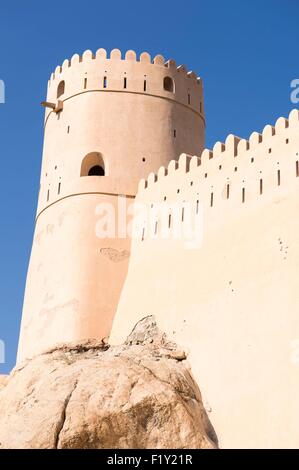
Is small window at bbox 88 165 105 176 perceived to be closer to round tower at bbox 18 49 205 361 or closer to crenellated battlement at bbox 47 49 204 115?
round tower at bbox 18 49 205 361

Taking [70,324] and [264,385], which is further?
[70,324]

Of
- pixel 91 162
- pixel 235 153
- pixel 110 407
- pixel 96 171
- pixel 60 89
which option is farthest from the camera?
pixel 60 89

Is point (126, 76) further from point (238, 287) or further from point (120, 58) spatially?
point (238, 287)

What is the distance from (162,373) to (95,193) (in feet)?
20.6

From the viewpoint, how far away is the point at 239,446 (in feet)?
58.5

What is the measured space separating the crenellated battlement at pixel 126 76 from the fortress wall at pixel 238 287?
3.60 metres

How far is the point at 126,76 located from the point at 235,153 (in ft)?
18.3

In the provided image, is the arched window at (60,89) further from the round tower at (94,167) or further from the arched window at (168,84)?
the arched window at (168,84)

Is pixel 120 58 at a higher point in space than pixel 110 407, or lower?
higher

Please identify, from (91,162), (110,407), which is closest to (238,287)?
(110,407)

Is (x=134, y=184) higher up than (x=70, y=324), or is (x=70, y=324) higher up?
(x=134, y=184)

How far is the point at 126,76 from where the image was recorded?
82.3ft
